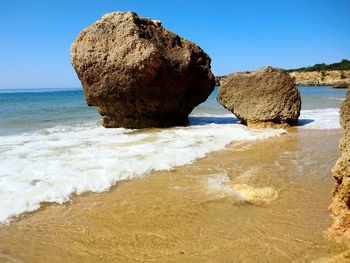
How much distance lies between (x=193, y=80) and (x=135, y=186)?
7.14 m

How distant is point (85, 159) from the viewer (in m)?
6.11

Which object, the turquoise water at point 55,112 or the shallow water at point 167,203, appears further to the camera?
the turquoise water at point 55,112

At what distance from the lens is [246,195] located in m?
4.18

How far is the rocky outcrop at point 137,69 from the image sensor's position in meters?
10.0

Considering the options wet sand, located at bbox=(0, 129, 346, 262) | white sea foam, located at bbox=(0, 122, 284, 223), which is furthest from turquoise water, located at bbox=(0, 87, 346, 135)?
wet sand, located at bbox=(0, 129, 346, 262)

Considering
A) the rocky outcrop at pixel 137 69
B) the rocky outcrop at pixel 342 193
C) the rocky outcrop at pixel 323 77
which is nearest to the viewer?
the rocky outcrop at pixel 342 193

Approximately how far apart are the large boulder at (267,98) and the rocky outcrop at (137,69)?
1.20 meters

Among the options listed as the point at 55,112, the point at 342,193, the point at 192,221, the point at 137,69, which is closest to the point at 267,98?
the point at 137,69

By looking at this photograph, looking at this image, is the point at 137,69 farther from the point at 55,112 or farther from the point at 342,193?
the point at 55,112

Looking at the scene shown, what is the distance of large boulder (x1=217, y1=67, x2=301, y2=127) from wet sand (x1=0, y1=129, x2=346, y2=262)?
5.02m

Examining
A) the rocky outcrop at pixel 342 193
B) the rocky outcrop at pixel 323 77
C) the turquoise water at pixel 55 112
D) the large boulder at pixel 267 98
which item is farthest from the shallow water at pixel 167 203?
the rocky outcrop at pixel 323 77

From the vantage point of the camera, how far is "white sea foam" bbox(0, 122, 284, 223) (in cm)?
443

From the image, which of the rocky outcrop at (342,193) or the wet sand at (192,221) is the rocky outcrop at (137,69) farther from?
the rocky outcrop at (342,193)

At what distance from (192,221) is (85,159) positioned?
306 cm
